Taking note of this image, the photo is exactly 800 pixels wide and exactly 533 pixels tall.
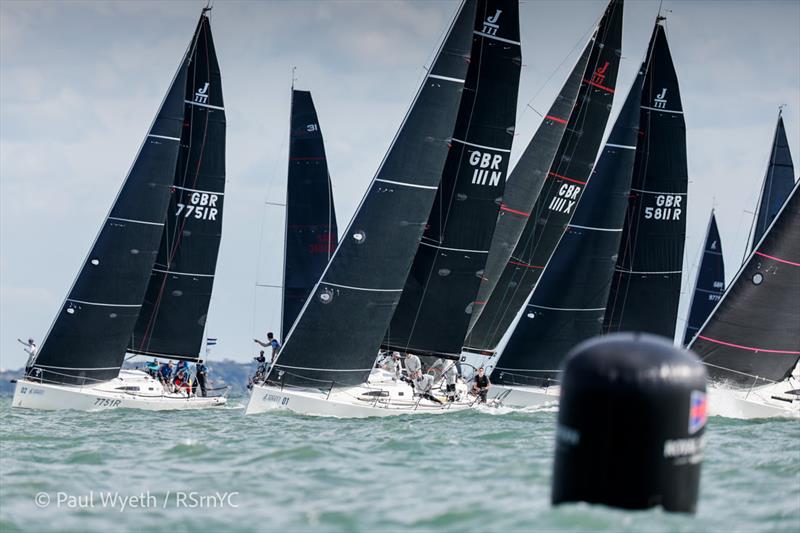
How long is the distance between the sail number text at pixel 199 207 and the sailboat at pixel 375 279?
9.58m

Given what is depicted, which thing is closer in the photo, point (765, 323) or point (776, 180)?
point (765, 323)

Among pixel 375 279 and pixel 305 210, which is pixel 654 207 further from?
pixel 305 210

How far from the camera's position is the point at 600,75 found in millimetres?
32625

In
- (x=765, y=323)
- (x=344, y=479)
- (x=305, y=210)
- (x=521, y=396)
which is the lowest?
(x=521, y=396)

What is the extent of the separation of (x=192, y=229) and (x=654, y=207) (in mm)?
12787

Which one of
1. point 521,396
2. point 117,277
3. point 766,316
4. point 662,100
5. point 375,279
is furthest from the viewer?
point 662,100

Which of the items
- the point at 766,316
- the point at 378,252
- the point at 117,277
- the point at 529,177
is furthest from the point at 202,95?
the point at 766,316

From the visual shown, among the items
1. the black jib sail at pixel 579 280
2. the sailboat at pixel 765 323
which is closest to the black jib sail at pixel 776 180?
the black jib sail at pixel 579 280

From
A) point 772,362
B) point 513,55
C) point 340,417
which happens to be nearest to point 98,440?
point 340,417

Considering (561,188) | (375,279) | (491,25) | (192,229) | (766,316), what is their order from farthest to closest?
(192,229), (561,188), (491,25), (766,316), (375,279)

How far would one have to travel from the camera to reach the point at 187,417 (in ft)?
87.0

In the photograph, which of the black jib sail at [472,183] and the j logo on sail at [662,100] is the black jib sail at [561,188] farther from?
the black jib sail at [472,183]

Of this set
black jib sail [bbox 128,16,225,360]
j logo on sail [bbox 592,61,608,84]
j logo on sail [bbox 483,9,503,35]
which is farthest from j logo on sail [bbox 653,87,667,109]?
black jib sail [bbox 128,16,225,360]

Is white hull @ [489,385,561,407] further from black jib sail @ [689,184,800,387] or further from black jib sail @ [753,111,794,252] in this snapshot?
black jib sail @ [753,111,794,252]
